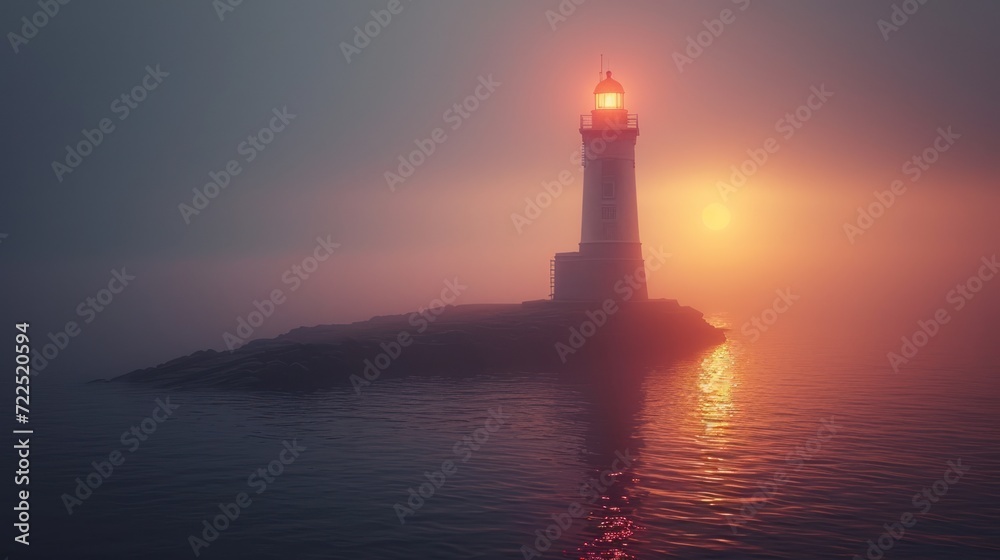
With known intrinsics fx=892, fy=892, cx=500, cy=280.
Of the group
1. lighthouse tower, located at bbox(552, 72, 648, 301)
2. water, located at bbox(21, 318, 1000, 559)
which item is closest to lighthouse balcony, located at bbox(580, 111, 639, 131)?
lighthouse tower, located at bbox(552, 72, 648, 301)

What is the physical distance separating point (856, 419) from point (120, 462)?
88.7 ft

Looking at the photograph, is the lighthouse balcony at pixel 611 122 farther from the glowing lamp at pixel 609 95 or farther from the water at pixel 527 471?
the water at pixel 527 471

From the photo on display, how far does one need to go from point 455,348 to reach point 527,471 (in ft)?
80.6

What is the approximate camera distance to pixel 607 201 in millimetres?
57844

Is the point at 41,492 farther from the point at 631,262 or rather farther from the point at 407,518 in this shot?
the point at 631,262

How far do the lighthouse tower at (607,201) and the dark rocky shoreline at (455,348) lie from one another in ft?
6.31

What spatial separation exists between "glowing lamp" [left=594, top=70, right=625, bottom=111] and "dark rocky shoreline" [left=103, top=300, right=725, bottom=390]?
12803 mm

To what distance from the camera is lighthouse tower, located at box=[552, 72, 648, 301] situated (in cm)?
5722

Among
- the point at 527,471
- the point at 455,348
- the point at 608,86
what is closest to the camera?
the point at 527,471

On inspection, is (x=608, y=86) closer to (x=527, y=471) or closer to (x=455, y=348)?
(x=455, y=348)

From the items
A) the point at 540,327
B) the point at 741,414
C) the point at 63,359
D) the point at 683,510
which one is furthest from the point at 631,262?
the point at 63,359

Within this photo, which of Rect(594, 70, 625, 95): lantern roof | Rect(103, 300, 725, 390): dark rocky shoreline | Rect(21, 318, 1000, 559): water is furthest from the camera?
Rect(594, 70, 625, 95): lantern roof

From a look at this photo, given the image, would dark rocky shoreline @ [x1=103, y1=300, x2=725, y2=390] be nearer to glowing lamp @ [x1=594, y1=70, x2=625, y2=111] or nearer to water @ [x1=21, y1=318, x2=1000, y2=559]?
water @ [x1=21, y1=318, x2=1000, y2=559]

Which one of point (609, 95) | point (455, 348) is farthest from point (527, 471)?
point (609, 95)
